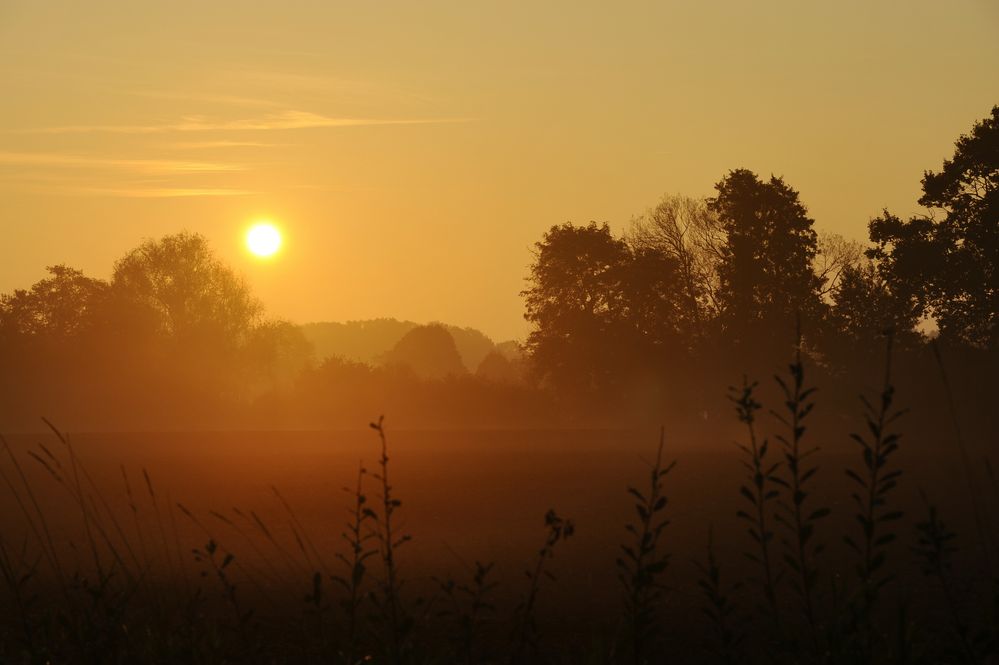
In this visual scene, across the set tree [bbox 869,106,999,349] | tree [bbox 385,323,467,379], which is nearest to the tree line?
tree [bbox 869,106,999,349]

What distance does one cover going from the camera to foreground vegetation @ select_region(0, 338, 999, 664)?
6340 millimetres

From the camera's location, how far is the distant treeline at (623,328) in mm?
49562

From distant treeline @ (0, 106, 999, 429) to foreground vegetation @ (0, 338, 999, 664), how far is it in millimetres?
28638

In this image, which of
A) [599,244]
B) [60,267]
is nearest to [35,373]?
[60,267]

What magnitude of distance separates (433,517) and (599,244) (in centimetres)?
4096

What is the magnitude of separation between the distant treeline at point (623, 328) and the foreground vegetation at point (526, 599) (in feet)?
94.0

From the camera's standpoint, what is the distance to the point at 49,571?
58.6 ft

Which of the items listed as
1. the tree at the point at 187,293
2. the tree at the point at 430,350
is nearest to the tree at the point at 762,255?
the tree at the point at 187,293

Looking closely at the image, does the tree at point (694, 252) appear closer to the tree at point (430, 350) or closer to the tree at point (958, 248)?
the tree at point (958, 248)

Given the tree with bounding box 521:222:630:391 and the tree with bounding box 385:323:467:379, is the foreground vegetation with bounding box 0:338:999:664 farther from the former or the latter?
the tree with bounding box 385:323:467:379

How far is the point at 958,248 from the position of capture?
162ft

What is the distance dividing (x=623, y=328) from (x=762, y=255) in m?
8.68

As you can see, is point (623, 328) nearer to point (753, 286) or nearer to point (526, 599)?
point (753, 286)

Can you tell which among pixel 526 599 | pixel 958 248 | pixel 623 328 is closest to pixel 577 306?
pixel 623 328
